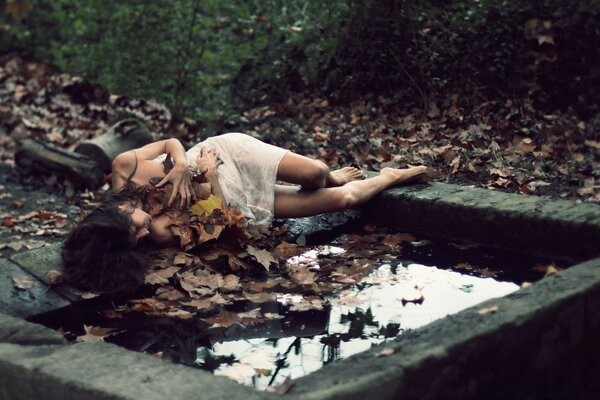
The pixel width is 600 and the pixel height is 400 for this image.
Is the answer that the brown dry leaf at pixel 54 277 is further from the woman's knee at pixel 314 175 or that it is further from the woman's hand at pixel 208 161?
the woman's knee at pixel 314 175

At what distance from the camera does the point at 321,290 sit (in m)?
4.58

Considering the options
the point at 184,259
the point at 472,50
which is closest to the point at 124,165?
the point at 184,259

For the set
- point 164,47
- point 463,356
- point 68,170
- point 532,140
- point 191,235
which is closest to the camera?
point 463,356

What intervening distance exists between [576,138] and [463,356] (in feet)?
16.3

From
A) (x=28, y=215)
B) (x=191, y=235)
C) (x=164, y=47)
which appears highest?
(x=164, y=47)

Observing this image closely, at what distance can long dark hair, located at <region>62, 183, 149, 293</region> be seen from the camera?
14.6 feet

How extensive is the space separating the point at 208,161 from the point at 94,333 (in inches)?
60.4

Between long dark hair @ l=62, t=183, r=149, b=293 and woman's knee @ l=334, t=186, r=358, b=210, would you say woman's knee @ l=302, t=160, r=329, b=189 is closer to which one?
woman's knee @ l=334, t=186, r=358, b=210

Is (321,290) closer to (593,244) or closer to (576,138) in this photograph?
(593,244)

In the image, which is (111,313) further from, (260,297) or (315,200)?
(315,200)

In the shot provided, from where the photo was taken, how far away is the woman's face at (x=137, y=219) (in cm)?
470

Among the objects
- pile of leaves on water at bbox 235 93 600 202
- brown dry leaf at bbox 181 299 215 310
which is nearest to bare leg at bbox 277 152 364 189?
brown dry leaf at bbox 181 299 215 310

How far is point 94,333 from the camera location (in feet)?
13.6

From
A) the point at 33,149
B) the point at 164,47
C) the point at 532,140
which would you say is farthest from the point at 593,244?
the point at 164,47
